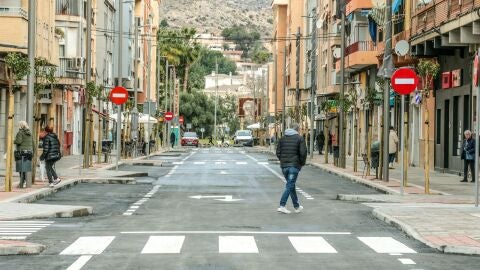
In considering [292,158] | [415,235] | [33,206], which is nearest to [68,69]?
[33,206]

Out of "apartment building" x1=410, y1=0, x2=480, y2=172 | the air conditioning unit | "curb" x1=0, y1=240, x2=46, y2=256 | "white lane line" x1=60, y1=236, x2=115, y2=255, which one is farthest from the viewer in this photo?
the air conditioning unit

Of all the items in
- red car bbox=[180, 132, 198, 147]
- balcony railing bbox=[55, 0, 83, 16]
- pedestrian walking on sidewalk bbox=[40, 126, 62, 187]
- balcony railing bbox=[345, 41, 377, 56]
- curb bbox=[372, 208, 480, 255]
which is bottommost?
curb bbox=[372, 208, 480, 255]

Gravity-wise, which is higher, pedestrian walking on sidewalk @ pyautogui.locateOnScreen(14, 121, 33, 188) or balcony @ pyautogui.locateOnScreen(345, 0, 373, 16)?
balcony @ pyautogui.locateOnScreen(345, 0, 373, 16)

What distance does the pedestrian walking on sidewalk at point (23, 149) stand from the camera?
1123 inches

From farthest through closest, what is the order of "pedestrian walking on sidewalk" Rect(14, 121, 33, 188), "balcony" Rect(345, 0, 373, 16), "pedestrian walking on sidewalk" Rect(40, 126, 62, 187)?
"balcony" Rect(345, 0, 373, 16) < "pedestrian walking on sidewalk" Rect(40, 126, 62, 187) < "pedestrian walking on sidewalk" Rect(14, 121, 33, 188)

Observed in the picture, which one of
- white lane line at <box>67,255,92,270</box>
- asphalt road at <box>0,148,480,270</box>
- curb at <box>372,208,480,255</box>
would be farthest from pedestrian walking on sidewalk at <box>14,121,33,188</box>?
white lane line at <box>67,255,92,270</box>

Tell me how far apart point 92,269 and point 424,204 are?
42.2 ft

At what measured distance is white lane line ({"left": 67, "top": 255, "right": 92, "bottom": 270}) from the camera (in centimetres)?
1316

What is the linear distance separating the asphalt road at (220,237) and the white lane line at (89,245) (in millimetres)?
13

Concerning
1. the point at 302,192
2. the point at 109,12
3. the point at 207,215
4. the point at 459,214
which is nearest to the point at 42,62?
the point at 302,192

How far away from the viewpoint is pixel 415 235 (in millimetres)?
17141

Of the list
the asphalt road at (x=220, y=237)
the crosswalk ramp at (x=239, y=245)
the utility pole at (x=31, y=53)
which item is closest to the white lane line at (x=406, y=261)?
the asphalt road at (x=220, y=237)

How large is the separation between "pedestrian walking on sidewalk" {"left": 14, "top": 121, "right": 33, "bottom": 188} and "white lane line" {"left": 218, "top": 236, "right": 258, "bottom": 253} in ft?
41.4

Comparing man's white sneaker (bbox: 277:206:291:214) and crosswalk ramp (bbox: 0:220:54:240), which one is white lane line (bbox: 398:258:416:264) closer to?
crosswalk ramp (bbox: 0:220:54:240)
